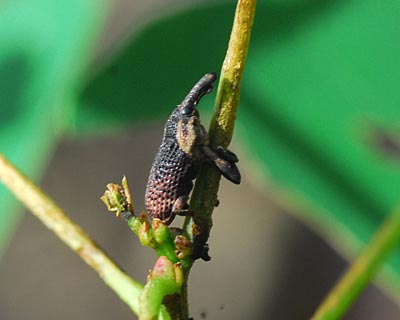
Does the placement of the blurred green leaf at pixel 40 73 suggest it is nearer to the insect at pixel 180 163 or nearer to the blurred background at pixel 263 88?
the blurred background at pixel 263 88

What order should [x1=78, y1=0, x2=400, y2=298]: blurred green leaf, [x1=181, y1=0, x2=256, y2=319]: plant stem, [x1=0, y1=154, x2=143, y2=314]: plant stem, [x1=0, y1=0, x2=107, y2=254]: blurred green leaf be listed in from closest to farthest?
[x1=181, y1=0, x2=256, y2=319]: plant stem → [x1=0, y1=154, x2=143, y2=314]: plant stem → [x1=78, y1=0, x2=400, y2=298]: blurred green leaf → [x1=0, y1=0, x2=107, y2=254]: blurred green leaf

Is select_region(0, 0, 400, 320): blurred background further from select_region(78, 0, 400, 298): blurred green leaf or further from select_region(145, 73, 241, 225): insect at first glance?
select_region(145, 73, 241, 225): insect

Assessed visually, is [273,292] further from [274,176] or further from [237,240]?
[274,176]

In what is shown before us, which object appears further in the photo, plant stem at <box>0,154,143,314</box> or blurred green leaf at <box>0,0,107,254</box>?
blurred green leaf at <box>0,0,107,254</box>

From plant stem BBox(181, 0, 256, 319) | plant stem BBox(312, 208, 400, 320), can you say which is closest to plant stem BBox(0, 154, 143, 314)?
plant stem BBox(181, 0, 256, 319)

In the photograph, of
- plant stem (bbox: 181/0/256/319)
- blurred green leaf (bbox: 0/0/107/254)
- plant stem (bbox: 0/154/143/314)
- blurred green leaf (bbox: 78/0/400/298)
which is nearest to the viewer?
plant stem (bbox: 181/0/256/319)

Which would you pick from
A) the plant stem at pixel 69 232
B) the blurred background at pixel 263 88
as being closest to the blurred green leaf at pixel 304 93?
the blurred background at pixel 263 88

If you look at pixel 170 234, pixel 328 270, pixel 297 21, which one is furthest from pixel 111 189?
pixel 328 270

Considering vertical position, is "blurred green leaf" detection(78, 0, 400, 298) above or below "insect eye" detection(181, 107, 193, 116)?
above
